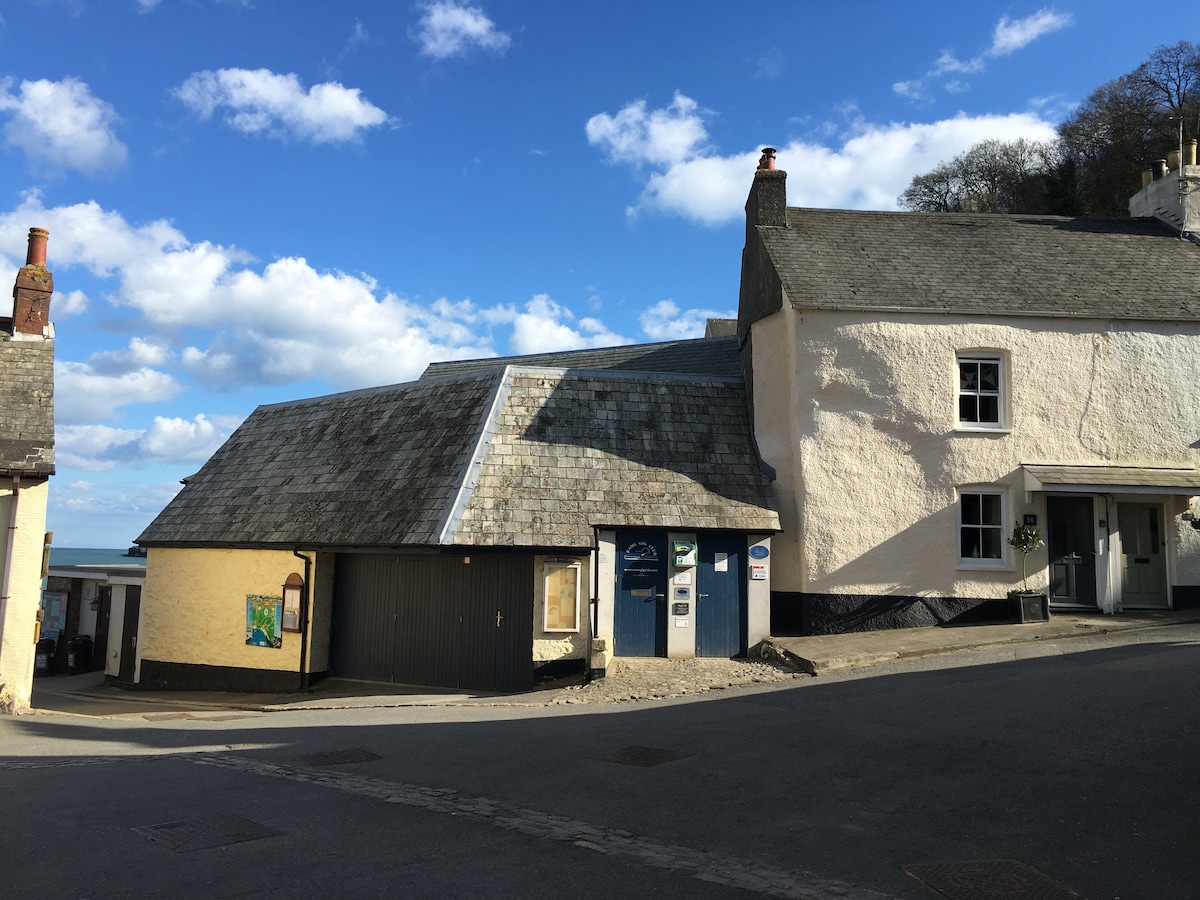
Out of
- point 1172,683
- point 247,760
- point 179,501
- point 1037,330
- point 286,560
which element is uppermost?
point 1037,330

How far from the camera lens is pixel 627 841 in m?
6.60

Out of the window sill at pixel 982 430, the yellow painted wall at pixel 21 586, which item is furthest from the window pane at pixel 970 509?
the yellow painted wall at pixel 21 586

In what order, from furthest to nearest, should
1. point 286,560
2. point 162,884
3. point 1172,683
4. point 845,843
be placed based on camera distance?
point 286,560
point 1172,683
point 845,843
point 162,884

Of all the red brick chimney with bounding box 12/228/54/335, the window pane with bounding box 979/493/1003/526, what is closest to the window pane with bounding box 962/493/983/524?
the window pane with bounding box 979/493/1003/526

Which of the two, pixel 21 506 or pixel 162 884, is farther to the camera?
pixel 21 506

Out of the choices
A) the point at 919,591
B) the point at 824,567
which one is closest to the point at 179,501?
the point at 824,567

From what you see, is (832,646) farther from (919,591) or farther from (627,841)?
(627,841)

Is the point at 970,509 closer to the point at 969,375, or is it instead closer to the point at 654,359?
the point at 969,375

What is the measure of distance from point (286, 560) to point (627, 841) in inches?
549

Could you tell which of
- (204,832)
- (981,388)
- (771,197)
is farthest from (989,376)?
(204,832)

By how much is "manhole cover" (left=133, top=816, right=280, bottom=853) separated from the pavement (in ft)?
23.6

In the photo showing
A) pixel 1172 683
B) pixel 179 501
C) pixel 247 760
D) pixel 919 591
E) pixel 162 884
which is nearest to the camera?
pixel 162 884

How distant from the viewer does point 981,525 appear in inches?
681

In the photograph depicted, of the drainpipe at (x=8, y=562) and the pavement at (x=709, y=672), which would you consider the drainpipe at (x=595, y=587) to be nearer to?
the pavement at (x=709, y=672)
